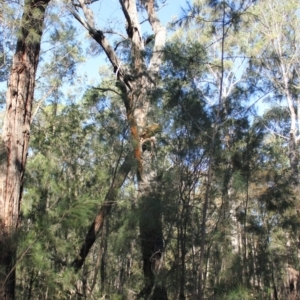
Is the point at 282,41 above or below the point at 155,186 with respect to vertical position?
above

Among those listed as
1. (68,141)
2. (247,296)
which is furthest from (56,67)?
(247,296)

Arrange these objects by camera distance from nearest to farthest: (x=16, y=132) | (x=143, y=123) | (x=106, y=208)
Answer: (x=16, y=132) → (x=106, y=208) → (x=143, y=123)

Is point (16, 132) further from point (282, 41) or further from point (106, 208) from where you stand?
point (282, 41)

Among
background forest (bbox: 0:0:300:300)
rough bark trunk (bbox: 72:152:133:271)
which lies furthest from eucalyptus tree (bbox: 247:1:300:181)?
rough bark trunk (bbox: 72:152:133:271)

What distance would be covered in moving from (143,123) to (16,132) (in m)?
1.70

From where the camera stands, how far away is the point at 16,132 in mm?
4176

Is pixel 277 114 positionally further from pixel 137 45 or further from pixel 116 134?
pixel 116 134

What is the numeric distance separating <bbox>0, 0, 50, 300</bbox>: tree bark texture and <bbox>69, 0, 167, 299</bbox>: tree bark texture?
1.30 metres

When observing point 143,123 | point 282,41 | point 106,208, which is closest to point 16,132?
point 106,208

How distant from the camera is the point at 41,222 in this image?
3.75m

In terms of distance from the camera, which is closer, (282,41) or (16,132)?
(16,132)

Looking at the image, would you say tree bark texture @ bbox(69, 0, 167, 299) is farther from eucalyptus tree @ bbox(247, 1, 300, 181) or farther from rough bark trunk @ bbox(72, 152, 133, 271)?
eucalyptus tree @ bbox(247, 1, 300, 181)

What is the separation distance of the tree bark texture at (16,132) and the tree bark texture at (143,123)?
1.30 metres

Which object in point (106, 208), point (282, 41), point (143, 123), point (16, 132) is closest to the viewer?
point (16, 132)
